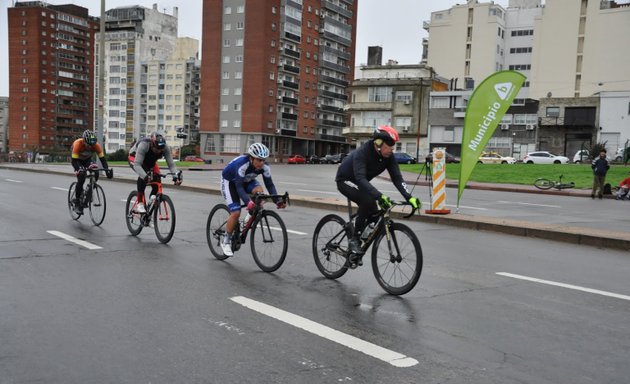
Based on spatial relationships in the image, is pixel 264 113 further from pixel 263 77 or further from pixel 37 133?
pixel 37 133

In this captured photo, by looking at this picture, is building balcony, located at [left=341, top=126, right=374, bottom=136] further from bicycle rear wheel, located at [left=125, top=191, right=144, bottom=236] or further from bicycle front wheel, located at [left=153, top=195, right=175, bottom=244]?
bicycle front wheel, located at [left=153, top=195, right=175, bottom=244]

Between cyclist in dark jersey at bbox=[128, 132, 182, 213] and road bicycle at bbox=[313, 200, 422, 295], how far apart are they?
11.6ft

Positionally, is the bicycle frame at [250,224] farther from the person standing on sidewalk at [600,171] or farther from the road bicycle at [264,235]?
the person standing on sidewalk at [600,171]

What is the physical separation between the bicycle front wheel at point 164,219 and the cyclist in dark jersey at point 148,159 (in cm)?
26

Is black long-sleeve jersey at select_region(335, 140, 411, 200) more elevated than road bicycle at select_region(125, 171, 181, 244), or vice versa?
black long-sleeve jersey at select_region(335, 140, 411, 200)

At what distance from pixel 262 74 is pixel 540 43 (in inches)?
1749

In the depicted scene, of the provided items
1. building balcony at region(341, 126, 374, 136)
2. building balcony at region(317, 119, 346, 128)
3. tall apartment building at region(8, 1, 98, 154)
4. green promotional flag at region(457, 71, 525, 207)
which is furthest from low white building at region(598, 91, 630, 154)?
tall apartment building at region(8, 1, 98, 154)

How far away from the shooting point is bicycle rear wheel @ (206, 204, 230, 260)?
7759 mm

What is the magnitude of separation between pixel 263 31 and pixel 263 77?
7372mm

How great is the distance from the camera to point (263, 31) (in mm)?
90875

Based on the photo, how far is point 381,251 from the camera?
6234mm

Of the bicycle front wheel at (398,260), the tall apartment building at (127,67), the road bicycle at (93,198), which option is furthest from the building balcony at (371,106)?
the bicycle front wheel at (398,260)

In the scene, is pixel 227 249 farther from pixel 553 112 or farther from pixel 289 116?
pixel 289 116

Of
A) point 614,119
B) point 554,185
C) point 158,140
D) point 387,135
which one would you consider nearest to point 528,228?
point 387,135
